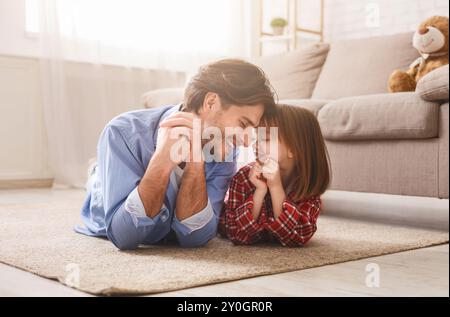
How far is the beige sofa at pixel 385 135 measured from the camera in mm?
1743

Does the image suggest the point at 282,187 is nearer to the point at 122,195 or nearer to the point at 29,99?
the point at 122,195

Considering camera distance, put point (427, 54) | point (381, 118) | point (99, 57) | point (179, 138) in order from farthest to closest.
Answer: point (99, 57) < point (427, 54) < point (381, 118) < point (179, 138)

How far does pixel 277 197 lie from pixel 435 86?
26.3 inches

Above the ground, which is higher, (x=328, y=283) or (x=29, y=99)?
(x=29, y=99)

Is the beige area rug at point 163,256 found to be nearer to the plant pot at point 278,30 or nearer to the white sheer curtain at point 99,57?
the white sheer curtain at point 99,57

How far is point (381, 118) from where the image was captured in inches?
72.8

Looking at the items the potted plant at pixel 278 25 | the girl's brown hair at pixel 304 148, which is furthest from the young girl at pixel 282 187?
the potted plant at pixel 278 25

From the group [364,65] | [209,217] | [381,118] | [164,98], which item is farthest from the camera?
[164,98]

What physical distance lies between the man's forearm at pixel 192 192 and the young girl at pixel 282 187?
146 mm

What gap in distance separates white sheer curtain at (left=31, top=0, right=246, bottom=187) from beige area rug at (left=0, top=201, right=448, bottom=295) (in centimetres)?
149

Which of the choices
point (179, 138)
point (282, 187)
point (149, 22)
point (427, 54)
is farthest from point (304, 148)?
point (149, 22)

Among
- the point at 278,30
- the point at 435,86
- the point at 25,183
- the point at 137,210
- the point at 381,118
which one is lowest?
the point at 25,183
